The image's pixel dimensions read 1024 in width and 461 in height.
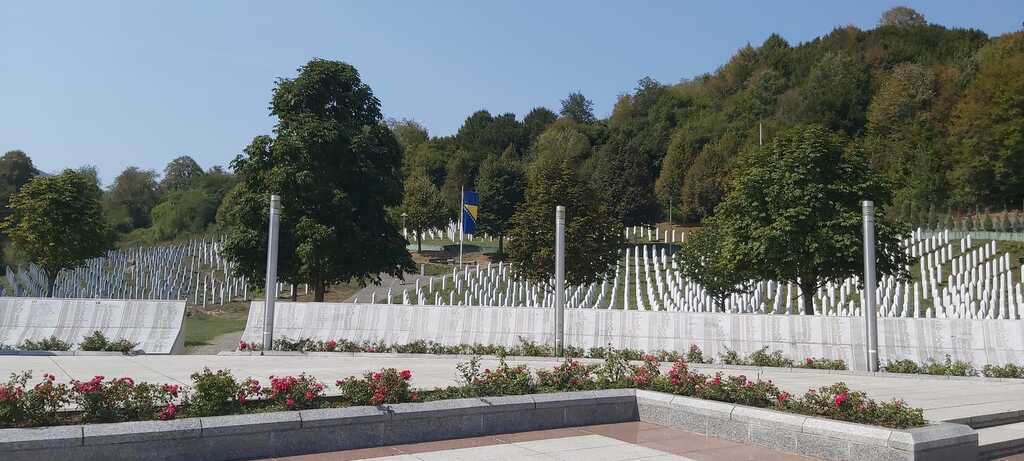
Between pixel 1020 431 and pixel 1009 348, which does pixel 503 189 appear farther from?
pixel 1020 431

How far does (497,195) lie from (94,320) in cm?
5825

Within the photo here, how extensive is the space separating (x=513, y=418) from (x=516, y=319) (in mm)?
10422

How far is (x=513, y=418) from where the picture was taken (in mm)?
8969

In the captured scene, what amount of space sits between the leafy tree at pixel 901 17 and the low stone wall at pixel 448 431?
115500mm

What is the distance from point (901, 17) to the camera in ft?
375

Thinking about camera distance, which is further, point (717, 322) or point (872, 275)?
point (717, 322)

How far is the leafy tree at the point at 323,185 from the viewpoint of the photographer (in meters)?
27.2

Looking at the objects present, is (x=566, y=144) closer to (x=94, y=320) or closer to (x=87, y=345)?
(x=94, y=320)

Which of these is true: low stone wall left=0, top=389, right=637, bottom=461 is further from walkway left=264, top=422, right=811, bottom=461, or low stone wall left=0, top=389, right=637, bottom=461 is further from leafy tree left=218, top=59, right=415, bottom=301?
leafy tree left=218, top=59, right=415, bottom=301

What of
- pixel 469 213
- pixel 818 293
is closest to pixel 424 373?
pixel 818 293

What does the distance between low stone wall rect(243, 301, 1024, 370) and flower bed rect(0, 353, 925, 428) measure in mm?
7784

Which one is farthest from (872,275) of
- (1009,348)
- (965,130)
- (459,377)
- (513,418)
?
(965,130)

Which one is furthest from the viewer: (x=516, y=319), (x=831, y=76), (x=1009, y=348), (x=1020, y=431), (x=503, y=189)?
(x=831, y=76)

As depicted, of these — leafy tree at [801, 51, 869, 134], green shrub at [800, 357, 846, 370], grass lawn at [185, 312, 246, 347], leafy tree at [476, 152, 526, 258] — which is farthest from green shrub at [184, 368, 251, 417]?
leafy tree at [801, 51, 869, 134]
